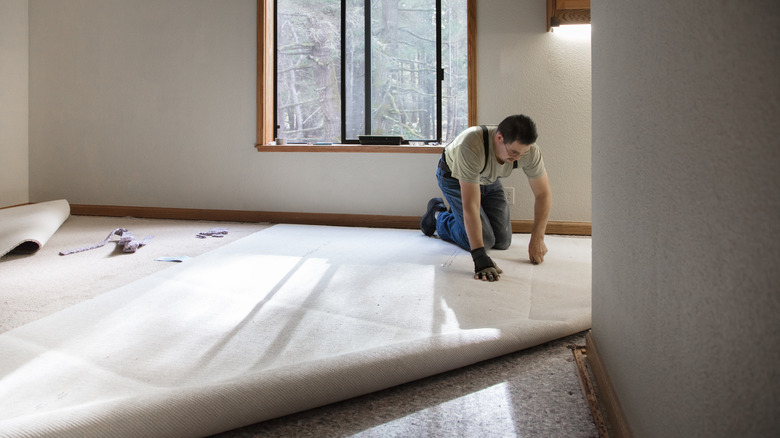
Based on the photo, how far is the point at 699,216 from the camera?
61cm

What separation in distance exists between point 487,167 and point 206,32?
2.58 m

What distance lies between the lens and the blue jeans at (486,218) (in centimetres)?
294

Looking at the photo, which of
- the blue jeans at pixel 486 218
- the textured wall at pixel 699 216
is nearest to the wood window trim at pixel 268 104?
the blue jeans at pixel 486 218

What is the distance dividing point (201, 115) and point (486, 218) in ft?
7.94

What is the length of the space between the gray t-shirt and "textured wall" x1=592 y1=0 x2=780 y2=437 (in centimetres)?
137

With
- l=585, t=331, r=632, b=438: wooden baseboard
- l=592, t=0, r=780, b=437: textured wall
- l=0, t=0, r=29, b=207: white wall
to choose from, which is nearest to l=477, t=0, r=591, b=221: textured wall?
l=585, t=331, r=632, b=438: wooden baseboard

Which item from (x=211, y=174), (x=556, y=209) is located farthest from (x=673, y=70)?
(x=211, y=174)

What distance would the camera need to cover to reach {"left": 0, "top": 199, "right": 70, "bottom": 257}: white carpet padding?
2.69 metres

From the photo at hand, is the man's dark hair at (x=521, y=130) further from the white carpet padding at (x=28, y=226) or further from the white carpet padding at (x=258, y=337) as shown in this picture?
the white carpet padding at (x=28, y=226)

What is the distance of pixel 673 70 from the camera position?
0.70 meters

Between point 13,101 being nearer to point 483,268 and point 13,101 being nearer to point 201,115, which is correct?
point 201,115

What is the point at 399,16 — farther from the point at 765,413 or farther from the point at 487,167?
the point at 765,413

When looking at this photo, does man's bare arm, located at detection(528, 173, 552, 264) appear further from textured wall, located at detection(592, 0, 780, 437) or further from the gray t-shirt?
textured wall, located at detection(592, 0, 780, 437)

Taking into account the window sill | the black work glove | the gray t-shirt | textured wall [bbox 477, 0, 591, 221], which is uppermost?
textured wall [bbox 477, 0, 591, 221]
